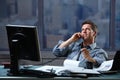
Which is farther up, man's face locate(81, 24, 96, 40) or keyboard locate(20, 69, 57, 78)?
man's face locate(81, 24, 96, 40)

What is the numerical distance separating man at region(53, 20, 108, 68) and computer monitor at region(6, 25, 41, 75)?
533 millimetres

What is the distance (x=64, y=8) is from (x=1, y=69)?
1767 millimetres

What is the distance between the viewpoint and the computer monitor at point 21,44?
237 cm

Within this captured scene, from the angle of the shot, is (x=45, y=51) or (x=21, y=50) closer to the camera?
(x=21, y=50)

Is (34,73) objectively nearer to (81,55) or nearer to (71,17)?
(81,55)

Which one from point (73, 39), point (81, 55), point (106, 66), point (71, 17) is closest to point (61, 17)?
point (71, 17)

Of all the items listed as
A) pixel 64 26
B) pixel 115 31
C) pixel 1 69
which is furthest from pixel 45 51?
pixel 1 69

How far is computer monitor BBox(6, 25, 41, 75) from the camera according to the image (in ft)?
7.78

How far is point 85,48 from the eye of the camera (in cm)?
287

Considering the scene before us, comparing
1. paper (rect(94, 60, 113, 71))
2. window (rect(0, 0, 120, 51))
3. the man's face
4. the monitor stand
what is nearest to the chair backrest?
paper (rect(94, 60, 113, 71))

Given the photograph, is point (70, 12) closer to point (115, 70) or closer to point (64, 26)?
point (64, 26)

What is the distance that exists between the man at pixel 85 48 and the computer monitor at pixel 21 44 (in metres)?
0.53

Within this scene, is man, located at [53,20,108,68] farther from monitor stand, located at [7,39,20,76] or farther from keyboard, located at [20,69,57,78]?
monitor stand, located at [7,39,20,76]

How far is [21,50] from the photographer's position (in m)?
2.46
